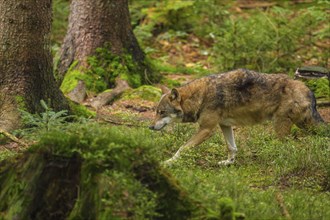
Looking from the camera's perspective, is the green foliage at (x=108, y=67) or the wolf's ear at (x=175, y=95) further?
the green foliage at (x=108, y=67)

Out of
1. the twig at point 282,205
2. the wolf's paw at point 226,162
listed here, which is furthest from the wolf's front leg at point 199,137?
the twig at point 282,205

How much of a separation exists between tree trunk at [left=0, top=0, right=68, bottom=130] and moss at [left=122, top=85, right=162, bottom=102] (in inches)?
163

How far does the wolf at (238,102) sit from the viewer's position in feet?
35.7

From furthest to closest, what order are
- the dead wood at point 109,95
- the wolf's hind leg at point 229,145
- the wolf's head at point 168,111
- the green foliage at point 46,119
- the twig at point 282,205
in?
the dead wood at point 109,95 < the wolf's head at point 168,111 < the wolf's hind leg at point 229,145 < the green foliage at point 46,119 < the twig at point 282,205

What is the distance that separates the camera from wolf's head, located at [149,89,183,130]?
10.9 metres

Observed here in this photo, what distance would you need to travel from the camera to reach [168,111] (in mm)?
10977

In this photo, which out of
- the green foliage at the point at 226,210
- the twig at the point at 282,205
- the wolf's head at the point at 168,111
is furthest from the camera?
the wolf's head at the point at 168,111

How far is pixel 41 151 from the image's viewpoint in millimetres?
6449

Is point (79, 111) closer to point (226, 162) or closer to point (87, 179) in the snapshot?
point (226, 162)

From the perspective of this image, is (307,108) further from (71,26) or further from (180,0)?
(180,0)

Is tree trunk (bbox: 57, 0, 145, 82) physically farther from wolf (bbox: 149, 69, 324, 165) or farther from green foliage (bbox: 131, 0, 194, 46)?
green foliage (bbox: 131, 0, 194, 46)

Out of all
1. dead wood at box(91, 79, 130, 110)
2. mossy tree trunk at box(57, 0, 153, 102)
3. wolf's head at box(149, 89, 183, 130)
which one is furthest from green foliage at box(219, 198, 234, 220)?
mossy tree trunk at box(57, 0, 153, 102)

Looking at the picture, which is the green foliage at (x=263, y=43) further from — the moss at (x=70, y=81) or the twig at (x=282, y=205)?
the twig at (x=282, y=205)

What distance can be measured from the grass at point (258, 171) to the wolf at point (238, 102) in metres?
0.35
